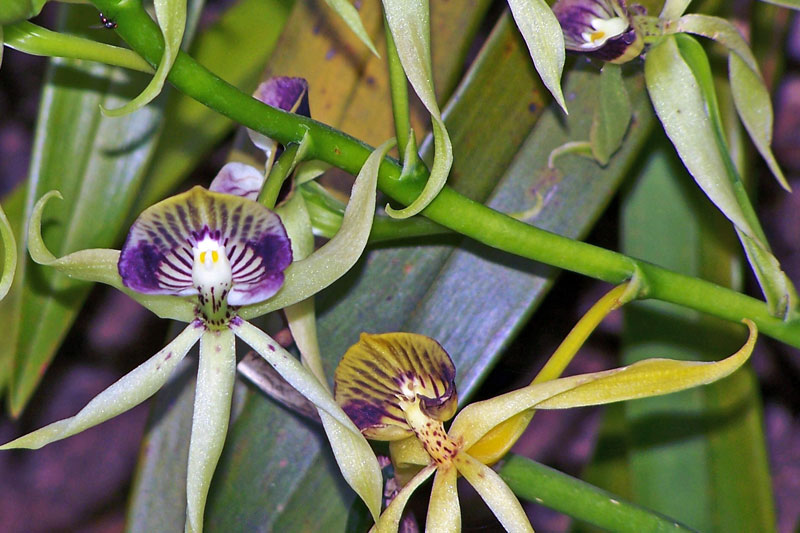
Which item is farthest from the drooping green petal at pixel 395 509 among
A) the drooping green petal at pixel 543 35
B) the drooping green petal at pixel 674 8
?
the drooping green petal at pixel 674 8

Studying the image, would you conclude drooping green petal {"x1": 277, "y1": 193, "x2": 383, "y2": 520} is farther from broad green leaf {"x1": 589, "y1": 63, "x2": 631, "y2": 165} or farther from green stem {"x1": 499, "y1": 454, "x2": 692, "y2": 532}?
broad green leaf {"x1": 589, "y1": 63, "x2": 631, "y2": 165}

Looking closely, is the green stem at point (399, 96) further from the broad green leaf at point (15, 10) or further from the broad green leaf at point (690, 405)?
the broad green leaf at point (690, 405)

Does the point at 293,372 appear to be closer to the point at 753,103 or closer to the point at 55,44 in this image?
the point at 55,44

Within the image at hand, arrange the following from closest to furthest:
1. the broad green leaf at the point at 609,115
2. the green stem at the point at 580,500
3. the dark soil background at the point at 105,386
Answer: the green stem at the point at 580,500 < the broad green leaf at the point at 609,115 < the dark soil background at the point at 105,386

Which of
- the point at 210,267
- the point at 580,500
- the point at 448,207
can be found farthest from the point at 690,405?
the point at 210,267

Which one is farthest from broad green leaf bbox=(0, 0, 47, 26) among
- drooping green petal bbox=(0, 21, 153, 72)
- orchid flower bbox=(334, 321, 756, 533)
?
orchid flower bbox=(334, 321, 756, 533)
